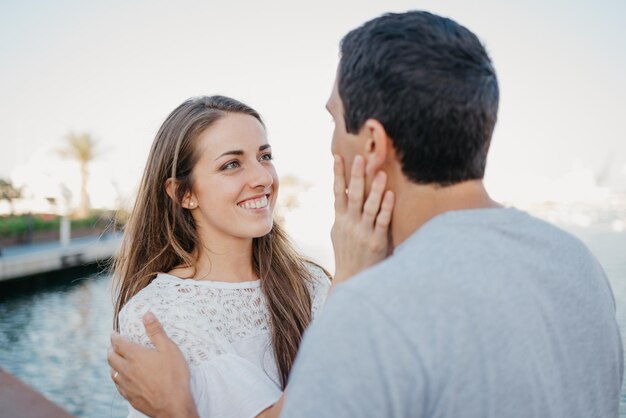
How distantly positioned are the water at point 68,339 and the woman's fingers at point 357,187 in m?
5.21

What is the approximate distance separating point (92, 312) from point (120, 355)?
11378 mm

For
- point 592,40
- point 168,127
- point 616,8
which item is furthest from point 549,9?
point 168,127

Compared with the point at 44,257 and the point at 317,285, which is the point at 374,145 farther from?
the point at 44,257

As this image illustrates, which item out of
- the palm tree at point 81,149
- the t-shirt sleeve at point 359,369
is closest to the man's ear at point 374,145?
the t-shirt sleeve at point 359,369

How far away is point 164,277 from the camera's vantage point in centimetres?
232

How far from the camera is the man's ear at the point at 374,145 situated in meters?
1.11

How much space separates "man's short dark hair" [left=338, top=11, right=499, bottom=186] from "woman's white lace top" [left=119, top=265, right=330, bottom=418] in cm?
113

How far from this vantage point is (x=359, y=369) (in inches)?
33.6

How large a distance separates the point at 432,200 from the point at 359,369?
16.3 inches

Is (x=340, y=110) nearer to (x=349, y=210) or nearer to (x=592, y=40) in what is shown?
(x=349, y=210)

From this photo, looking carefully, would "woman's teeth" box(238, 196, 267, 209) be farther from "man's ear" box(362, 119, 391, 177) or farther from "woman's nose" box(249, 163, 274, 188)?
"man's ear" box(362, 119, 391, 177)

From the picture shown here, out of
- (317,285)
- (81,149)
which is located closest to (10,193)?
(81,149)

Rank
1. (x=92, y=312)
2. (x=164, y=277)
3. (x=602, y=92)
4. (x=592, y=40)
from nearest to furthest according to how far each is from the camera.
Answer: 1. (x=164, y=277)
2. (x=92, y=312)
3. (x=592, y=40)
4. (x=602, y=92)

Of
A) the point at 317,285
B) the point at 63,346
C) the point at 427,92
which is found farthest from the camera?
the point at 63,346
